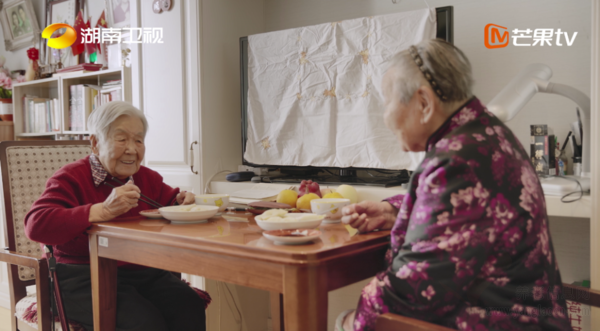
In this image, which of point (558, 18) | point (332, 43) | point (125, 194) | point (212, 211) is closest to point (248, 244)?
point (212, 211)

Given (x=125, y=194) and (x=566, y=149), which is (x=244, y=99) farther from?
(x=566, y=149)

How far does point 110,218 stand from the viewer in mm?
1488

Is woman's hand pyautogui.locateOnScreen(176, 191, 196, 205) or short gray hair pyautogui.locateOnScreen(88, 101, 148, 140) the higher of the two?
short gray hair pyautogui.locateOnScreen(88, 101, 148, 140)

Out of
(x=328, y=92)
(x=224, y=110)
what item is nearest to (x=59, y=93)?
(x=224, y=110)

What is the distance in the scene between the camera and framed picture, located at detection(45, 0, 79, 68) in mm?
3691

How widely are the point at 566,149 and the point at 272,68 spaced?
1.43 meters

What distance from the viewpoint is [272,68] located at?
2.53 m

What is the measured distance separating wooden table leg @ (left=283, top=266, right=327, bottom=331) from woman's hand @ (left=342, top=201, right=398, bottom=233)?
10.3 inches

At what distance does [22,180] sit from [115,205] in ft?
2.28

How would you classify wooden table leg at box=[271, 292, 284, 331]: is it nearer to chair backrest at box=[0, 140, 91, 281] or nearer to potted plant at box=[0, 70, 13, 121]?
chair backrest at box=[0, 140, 91, 281]

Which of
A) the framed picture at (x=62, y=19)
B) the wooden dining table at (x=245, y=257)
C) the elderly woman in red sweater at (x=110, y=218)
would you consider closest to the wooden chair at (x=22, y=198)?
the elderly woman in red sweater at (x=110, y=218)

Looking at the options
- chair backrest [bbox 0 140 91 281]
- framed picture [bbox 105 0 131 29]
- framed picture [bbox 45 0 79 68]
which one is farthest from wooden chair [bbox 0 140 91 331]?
framed picture [bbox 45 0 79 68]

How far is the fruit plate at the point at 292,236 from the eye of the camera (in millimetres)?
1083

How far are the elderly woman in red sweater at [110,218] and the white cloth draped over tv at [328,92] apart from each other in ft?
2.64
